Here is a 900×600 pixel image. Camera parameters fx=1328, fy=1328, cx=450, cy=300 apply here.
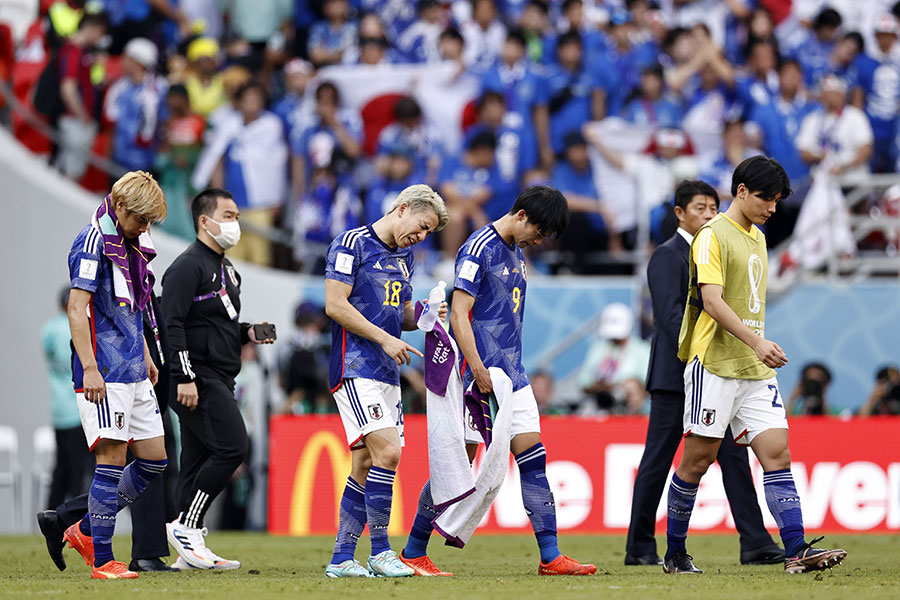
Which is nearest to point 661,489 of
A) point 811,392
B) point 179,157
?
point 811,392

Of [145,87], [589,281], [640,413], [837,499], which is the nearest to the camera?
[837,499]

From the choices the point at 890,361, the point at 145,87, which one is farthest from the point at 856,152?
the point at 145,87

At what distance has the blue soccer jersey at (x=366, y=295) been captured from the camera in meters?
7.64

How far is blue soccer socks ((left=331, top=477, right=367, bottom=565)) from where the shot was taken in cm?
772

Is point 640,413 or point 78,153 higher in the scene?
point 78,153

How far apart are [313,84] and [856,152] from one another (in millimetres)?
6847

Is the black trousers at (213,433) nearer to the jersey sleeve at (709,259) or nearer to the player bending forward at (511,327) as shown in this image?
the player bending forward at (511,327)

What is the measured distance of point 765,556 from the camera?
8961 millimetres

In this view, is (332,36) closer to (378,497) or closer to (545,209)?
(545,209)

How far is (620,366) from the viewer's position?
14156mm

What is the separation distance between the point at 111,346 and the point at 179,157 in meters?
8.83

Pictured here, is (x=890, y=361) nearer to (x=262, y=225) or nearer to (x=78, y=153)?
(x=262, y=225)

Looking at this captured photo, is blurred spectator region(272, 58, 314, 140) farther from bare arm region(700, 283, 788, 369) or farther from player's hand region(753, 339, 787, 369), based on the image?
player's hand region(753, 339, 787, 369)

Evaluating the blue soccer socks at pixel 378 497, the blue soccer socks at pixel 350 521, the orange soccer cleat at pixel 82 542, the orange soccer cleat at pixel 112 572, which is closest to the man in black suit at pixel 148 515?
the orange soccer cleat at pixel 82 542
